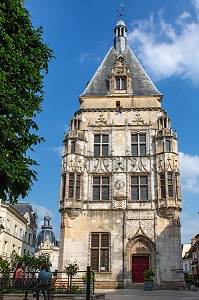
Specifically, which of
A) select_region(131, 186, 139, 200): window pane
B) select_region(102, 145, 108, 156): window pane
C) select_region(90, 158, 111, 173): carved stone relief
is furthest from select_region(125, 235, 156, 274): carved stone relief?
select_region(102, 145, 108, 156): window pane

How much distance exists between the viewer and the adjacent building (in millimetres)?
38375

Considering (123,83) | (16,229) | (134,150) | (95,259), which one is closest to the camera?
(95,259)

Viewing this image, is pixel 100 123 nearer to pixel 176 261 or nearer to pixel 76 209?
pixel 76 209

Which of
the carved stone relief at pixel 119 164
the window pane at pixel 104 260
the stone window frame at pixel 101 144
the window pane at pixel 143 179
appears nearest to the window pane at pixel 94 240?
the window pane at pixel 104 260

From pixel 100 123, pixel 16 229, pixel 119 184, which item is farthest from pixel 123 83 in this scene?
pixel 16 229

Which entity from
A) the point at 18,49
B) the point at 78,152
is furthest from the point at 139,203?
the point at 18,49

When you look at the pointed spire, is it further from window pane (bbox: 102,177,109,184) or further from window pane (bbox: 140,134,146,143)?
window pane (bbox: 102,177,109,184)

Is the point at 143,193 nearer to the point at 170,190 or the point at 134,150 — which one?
the point at 170,190

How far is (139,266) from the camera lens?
2391cm

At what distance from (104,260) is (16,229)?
22826 mm

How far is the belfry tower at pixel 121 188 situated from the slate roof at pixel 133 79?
0.56ft

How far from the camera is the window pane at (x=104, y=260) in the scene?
2381cm

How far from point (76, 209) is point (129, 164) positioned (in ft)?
17.6

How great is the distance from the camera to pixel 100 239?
2444 centimetres
